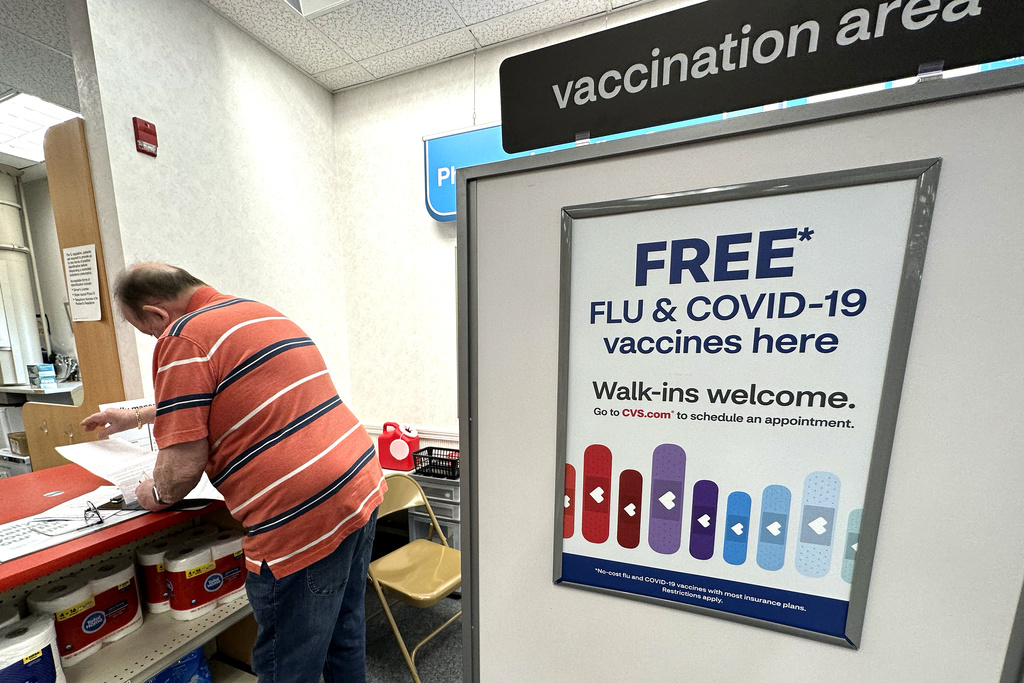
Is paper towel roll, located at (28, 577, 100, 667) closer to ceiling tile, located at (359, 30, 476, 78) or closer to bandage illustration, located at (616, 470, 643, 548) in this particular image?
bandage illustration, located at (616, 470, 643, 548)

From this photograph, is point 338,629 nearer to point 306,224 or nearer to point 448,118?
point 306,224

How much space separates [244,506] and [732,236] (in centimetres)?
131

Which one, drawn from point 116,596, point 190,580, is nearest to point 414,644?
point 190,580

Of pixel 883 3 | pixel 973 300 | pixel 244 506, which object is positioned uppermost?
pixel 883 3

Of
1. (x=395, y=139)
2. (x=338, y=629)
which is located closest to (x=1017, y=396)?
(x=338, y=629)

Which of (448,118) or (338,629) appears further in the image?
(448,118)

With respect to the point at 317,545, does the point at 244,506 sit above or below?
above

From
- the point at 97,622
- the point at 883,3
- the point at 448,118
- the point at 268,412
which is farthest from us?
the point at 448,118

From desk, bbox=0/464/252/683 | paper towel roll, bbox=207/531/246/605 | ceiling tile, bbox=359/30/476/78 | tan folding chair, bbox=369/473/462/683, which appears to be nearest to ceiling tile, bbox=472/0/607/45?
ceiling tile, bbox=359/30/476/78

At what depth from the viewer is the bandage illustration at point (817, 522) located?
0.58 m

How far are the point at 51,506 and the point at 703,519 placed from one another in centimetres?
177

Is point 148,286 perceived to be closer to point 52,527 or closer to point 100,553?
point 52,527

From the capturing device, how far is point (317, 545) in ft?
3.60

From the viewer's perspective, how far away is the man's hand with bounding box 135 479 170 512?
1113mm
